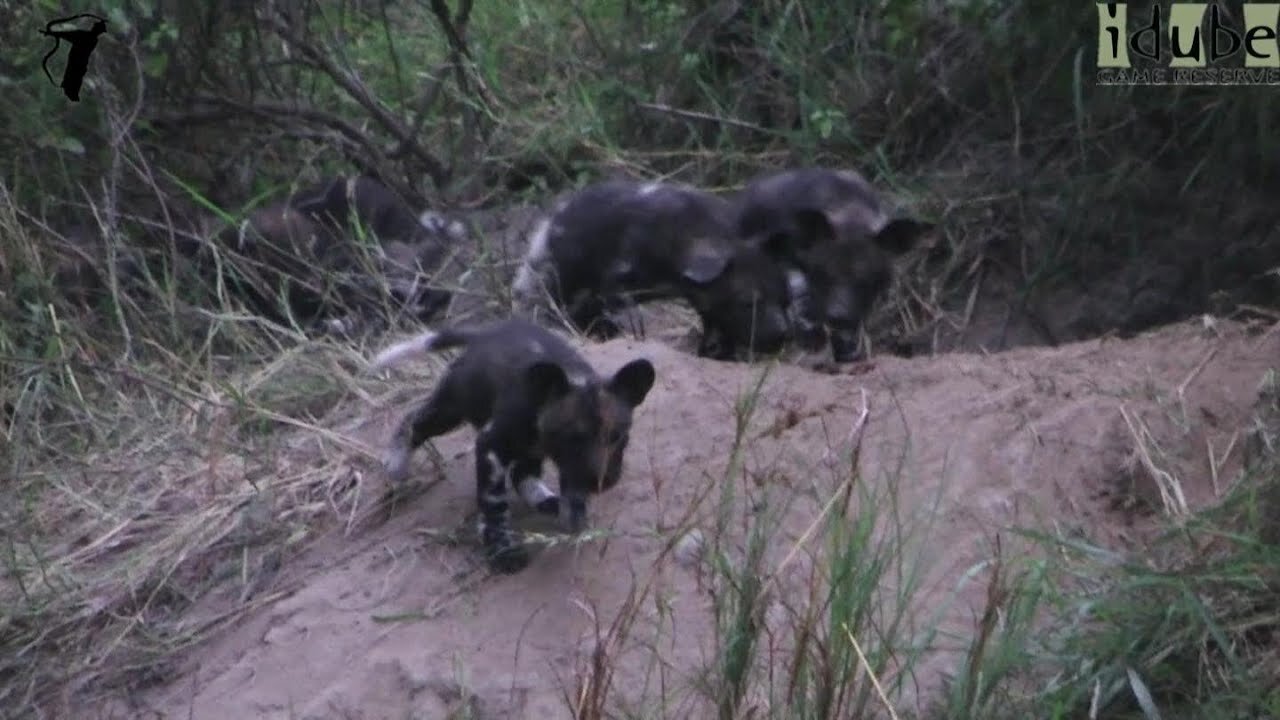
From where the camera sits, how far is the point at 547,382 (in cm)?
547

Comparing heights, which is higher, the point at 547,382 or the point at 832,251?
the point at 547,382

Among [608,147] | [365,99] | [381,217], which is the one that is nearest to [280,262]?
[381,217]

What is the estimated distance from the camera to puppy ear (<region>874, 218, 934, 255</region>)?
7.56m

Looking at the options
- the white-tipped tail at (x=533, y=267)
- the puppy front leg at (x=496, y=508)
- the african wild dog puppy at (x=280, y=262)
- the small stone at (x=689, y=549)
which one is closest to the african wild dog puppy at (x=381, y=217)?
the african wild dog puppy at (x=280, y=262)

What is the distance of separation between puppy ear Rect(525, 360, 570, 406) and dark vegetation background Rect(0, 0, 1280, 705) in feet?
5.29

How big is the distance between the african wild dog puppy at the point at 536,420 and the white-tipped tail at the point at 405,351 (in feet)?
1.45

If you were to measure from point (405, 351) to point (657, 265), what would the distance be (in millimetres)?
1501

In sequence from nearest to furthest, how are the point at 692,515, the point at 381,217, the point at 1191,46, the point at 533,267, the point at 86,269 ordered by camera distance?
1. the point at 692,515
2. the point at 1191,46
3. the point at 533,267
4. the point at 86,269
5. the point at 381,217

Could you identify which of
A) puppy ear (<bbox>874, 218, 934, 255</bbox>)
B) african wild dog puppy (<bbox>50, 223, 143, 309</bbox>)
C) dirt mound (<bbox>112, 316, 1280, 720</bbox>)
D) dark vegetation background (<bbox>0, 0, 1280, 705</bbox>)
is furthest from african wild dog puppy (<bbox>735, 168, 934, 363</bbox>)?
african wild dog puppy (<bbox>50, 223, 143, 309</bbox>)

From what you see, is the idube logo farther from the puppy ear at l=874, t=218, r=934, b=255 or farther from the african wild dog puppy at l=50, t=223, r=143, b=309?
the african wild dog puppy at l=50, t=223, r=143, b=309

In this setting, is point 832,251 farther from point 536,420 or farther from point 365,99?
point 365,99

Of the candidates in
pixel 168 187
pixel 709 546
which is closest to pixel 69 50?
pixel 168 187

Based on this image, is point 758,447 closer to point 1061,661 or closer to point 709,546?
point 709,546

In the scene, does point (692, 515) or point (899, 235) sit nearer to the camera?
Answer: point (692, 515)
